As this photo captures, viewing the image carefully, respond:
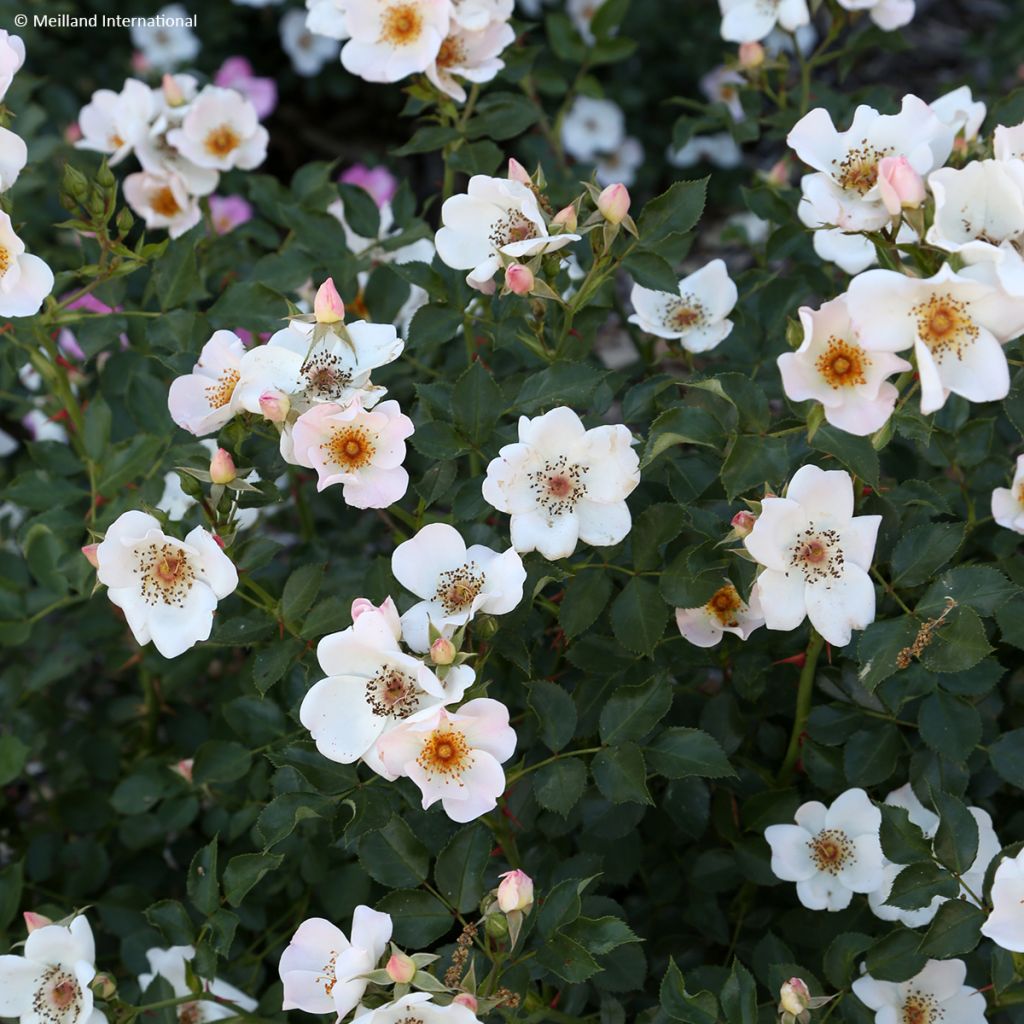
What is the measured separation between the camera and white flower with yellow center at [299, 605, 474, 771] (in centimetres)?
134

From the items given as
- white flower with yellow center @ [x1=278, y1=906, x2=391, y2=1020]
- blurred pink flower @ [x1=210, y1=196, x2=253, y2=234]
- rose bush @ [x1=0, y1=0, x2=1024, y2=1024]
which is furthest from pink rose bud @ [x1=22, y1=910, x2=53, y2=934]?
blurred pink flower @ [x1=210, y1=196, x2=253, y2=234]

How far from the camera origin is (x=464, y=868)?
1491 millimetres

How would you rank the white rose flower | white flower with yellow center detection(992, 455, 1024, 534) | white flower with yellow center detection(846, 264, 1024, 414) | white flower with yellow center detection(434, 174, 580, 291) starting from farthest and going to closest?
the white rose flower, white flower with yellow center detection(992, 455, 1024, 534), white flower with yellow center detection(434, 174, 580, 291), white flower with yellow center detection(846, 264, 1024, 414)

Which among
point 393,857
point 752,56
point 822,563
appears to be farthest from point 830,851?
point 752,56

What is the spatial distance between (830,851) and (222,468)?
2.95ft

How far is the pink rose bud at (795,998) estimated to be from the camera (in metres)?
1.33

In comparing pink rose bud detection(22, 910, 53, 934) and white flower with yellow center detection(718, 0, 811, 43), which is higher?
white flower with yellow center detection(718, 0, 811, 43)

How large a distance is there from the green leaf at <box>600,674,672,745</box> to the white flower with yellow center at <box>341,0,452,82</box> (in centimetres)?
92

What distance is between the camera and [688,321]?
74.5 inches

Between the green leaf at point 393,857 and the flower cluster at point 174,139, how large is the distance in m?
1.20

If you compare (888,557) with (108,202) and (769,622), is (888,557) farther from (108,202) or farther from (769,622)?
(108,202)

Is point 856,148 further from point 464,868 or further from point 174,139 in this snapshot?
point 174,139

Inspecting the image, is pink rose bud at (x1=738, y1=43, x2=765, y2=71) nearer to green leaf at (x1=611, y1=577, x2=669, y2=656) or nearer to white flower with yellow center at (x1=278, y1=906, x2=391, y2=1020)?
green leaf at (x1=611, y1=577, x2=669, y2=656)

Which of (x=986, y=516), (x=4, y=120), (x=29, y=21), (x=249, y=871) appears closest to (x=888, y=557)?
(x=986, y=516)
